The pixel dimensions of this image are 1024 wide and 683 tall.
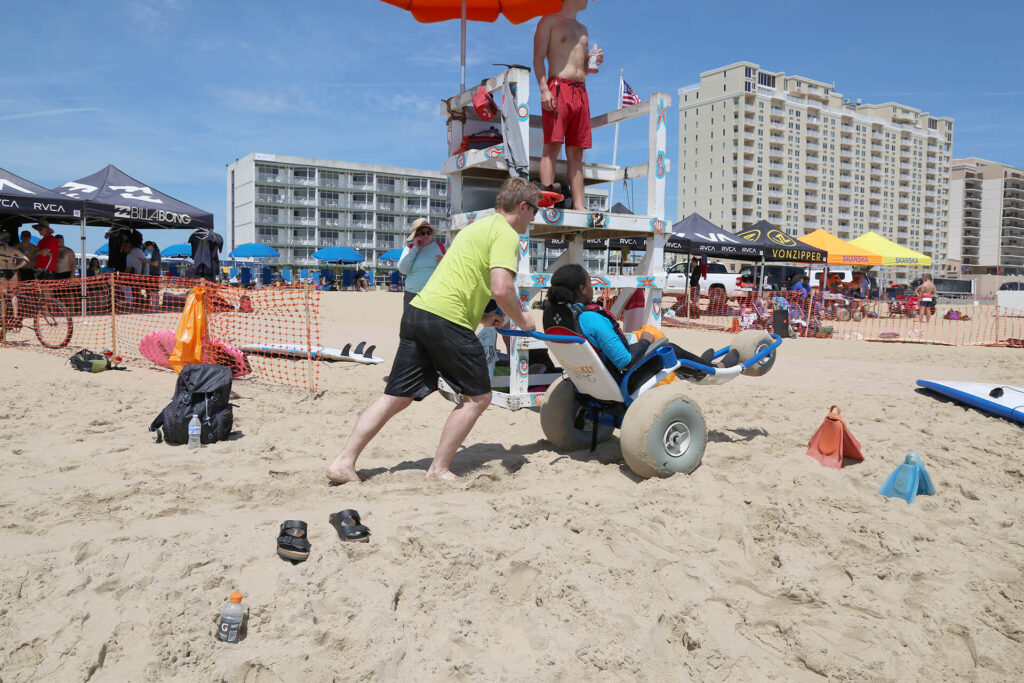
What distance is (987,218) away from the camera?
12350 cm

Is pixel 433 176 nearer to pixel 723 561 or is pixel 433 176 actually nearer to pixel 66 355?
pixel 66 355

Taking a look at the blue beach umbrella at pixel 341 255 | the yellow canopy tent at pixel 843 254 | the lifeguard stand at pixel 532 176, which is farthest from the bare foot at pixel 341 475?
the blue beach umbrella at pixel 341 255

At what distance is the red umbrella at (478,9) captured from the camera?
22.5 ft

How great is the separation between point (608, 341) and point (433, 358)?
1071 millimetres

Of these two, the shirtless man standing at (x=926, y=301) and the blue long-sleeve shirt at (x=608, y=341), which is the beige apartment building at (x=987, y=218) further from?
the blue long-sleeve shirt at (x=608, y=341)

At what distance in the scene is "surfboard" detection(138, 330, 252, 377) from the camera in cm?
717

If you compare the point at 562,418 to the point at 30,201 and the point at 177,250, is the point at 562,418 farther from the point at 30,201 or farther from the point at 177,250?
the point at 177,250

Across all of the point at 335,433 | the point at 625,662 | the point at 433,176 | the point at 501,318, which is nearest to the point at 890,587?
the point at 625,662

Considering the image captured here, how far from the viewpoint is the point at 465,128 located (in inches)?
259

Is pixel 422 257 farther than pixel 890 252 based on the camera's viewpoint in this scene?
No

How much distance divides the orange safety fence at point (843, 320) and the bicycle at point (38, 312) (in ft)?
37.5

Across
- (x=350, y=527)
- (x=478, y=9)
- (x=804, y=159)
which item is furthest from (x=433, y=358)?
(x=804, y=159)

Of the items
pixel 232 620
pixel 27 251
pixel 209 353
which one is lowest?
pixel 232 620

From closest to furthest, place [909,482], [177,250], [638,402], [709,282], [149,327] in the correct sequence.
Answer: [909,482] → [638,402] → [149,327] → [709,282] → [177,250]
